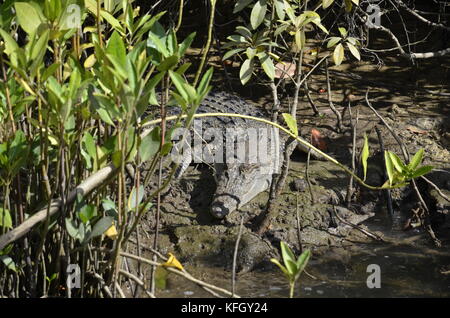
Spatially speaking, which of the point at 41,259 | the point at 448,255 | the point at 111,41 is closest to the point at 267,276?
the point at 448,255

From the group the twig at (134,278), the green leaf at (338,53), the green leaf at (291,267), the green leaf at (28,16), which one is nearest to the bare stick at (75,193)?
the twig at (134,278)

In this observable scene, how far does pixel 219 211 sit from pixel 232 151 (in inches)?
49.6

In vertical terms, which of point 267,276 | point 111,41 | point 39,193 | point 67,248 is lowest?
point 267,276

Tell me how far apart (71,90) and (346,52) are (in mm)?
4606

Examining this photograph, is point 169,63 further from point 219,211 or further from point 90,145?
point 219,211

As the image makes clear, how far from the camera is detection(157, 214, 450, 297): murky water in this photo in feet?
13.4

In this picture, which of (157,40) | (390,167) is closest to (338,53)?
(390,167)

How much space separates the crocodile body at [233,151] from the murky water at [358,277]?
84 centimetres

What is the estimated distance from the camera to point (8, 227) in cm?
298

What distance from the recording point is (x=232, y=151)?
6.31m

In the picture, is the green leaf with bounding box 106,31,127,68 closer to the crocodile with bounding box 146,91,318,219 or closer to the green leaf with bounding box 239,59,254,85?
the green leaf with bounding box 239,59,254,85

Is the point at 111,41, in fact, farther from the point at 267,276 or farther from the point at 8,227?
the point at 267,276

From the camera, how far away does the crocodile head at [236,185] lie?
520cm
